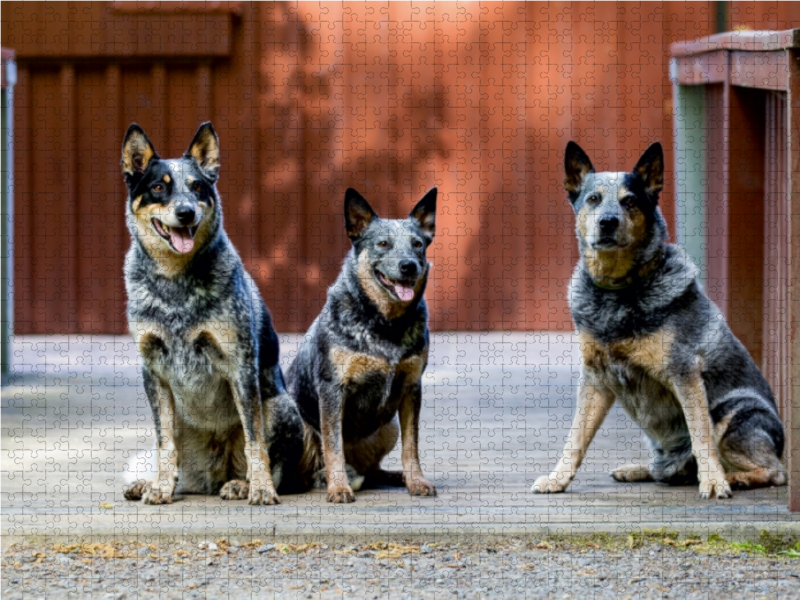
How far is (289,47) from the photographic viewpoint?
10305mm

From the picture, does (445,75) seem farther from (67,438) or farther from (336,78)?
(67,438)

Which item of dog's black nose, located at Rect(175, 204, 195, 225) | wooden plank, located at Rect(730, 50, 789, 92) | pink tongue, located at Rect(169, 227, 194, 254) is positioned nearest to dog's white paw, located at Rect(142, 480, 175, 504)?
pink tongue, located at Rect(169, 227, 194, 254)

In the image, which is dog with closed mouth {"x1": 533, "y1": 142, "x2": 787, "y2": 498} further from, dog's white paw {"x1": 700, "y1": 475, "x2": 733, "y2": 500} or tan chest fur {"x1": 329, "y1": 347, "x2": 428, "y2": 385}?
tan chest fur {"x1": 329, "y1": 347, "x2": 428, "y2": 385}

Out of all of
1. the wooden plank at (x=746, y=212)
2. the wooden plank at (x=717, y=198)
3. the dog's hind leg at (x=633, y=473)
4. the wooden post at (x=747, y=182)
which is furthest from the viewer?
the wooden plank at (x=717, y=198)

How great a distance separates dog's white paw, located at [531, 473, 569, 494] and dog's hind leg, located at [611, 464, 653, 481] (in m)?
0.35

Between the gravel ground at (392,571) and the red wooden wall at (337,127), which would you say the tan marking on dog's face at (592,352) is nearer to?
the gravel ground at (392,571)

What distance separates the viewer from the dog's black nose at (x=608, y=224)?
17.1 ft

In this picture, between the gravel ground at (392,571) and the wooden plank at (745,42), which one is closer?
the gravel ground at (392,571)

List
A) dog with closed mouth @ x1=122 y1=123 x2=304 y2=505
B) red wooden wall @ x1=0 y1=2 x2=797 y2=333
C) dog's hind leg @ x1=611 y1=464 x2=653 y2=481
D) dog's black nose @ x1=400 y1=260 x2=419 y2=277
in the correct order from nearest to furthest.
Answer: dog with closed mouth @ x1=122 y1=123 x2=304 y2=505 → dog's black nose @ x1=400 y1=260 x2=419 y2=277 → dog's hind leg @ x1=611 y1=464 x2=653 y2=481 → red wooden wall @ x1=0 y1=2 x2=797 y2=333

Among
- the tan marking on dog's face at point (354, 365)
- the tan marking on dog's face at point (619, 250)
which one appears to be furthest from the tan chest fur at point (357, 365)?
the tan marking on dog's face at point (619, 250)

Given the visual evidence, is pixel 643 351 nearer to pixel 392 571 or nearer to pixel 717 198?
pixel 392 571

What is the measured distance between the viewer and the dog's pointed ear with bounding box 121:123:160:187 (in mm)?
4980

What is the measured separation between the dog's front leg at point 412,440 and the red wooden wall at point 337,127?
495 cm

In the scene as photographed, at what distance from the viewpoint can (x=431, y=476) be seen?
5742mm
